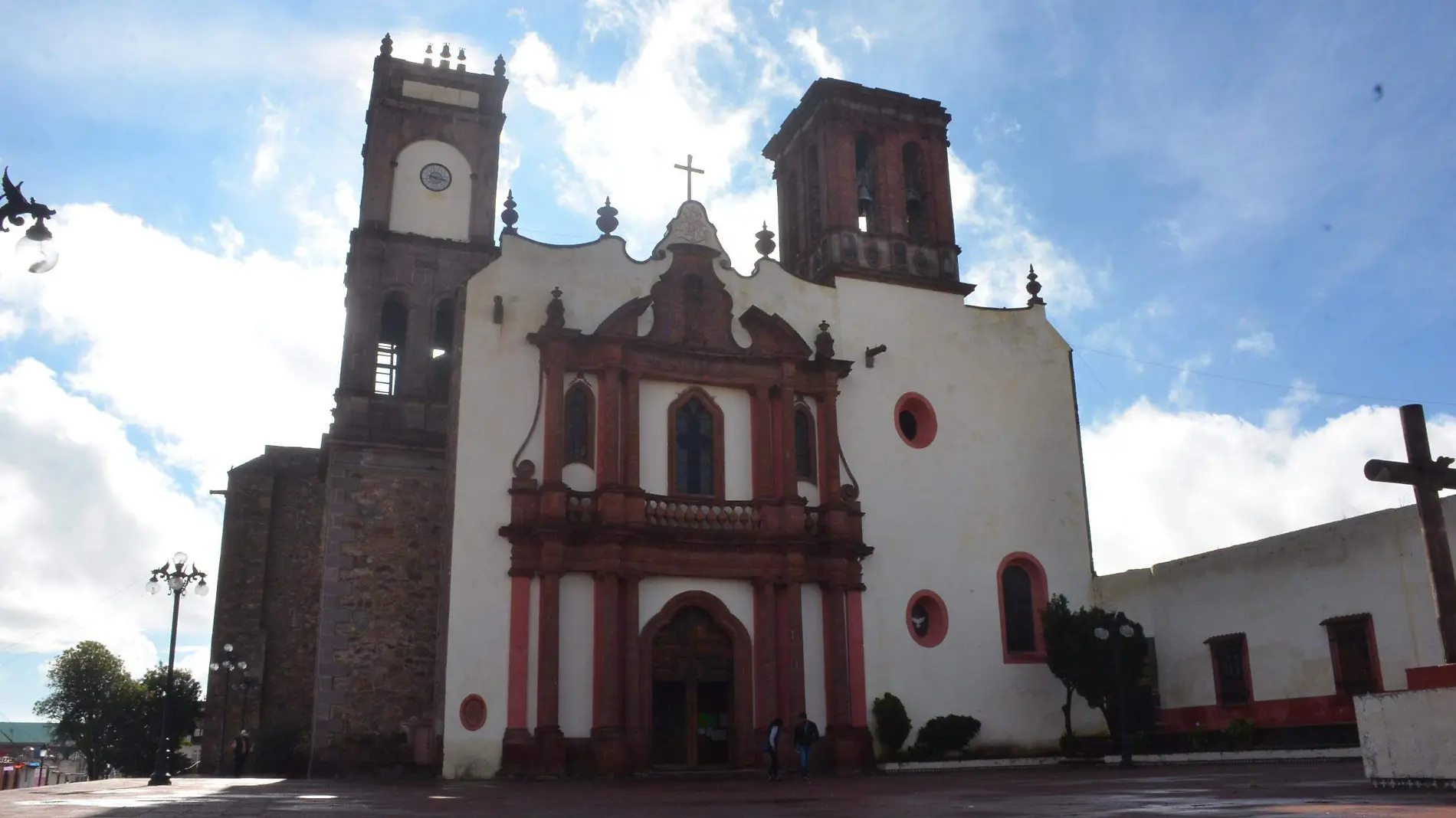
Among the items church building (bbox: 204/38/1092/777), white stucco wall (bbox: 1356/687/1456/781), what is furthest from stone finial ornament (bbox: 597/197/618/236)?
white stucco wall (bbox: 1356/687/1456/781)

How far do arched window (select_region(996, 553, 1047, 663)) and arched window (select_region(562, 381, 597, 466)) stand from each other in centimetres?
914

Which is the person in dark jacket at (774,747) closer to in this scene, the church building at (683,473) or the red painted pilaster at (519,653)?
the church building at (683,473)

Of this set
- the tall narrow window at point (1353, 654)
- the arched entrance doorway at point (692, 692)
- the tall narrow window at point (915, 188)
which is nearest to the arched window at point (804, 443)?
the arched entrance doorway at point (692, 692)

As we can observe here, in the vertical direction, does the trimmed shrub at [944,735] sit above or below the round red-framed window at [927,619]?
below

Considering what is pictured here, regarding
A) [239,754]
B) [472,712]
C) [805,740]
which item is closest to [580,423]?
[472,712]

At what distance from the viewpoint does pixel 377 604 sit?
988 inches

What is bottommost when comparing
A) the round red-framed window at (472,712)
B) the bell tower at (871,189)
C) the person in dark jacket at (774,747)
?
the person in dark jacket at (774,747)

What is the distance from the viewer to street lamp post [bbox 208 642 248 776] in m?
31.5

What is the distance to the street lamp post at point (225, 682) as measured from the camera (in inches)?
1242

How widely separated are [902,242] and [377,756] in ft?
51.6

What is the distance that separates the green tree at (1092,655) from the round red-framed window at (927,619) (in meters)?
2.08

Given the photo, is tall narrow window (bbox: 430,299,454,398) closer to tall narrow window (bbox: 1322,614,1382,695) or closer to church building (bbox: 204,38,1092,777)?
church building (bbox: 204,38,1092,777)

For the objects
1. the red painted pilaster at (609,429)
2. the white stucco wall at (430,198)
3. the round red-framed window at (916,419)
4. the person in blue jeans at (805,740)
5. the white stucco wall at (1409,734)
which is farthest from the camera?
the white stucco wall at (430,198)

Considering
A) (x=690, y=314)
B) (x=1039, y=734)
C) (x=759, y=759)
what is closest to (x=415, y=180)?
(x=690, y=314)
